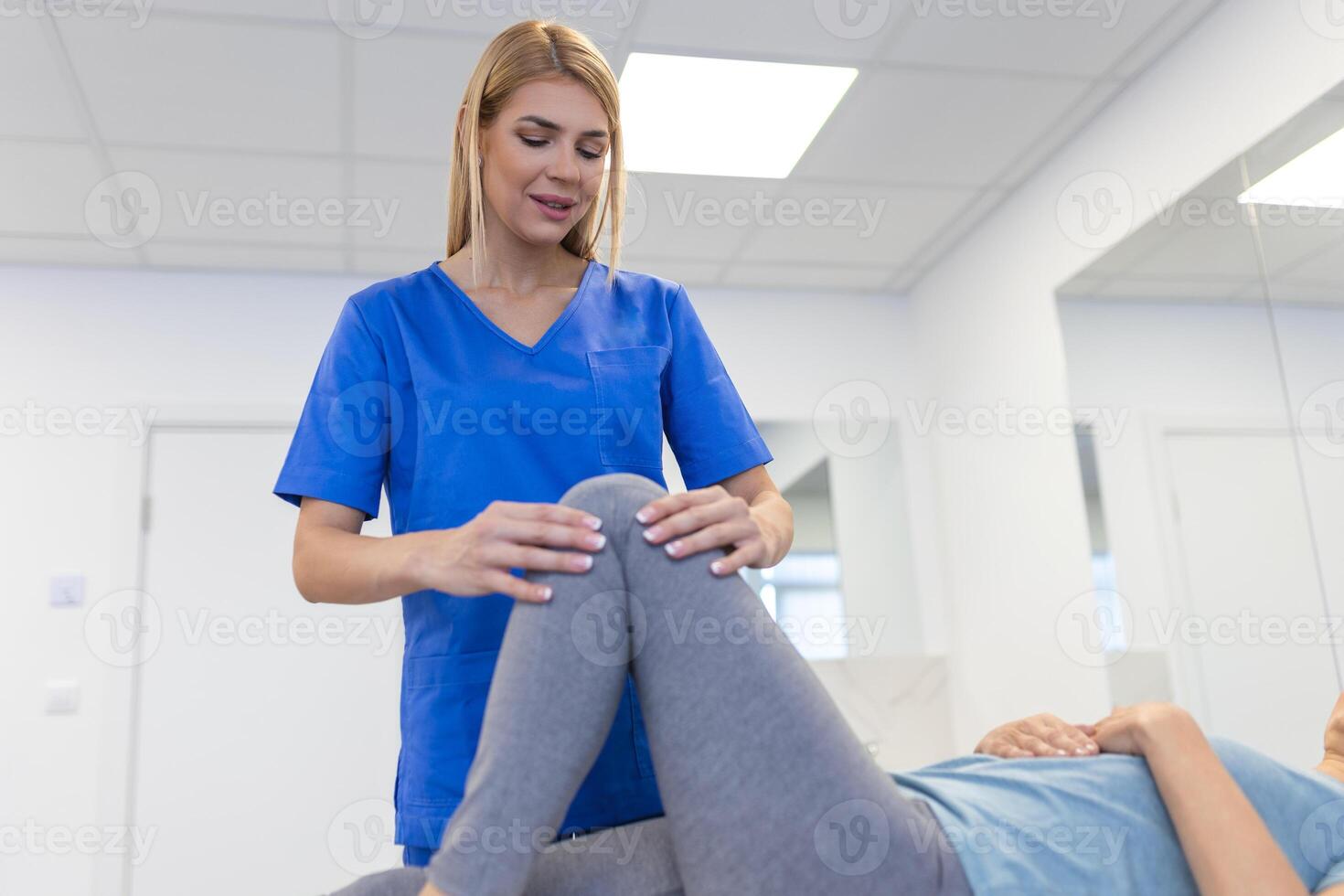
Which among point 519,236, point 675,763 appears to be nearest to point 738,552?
point 675,763

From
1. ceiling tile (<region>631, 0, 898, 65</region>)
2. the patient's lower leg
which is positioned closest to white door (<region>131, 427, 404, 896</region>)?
ceiling tile (<region>631, 0, 898, 65</region>)

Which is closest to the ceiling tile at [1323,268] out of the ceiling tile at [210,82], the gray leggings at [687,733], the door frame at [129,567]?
the gray leggings at [687,733]

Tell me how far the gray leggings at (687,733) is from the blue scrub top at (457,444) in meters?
0.12

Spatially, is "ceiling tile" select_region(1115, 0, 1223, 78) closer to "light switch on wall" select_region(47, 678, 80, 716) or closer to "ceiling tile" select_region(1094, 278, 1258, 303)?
"ceiling tile" select_region(1094, 278, 1258, 303)

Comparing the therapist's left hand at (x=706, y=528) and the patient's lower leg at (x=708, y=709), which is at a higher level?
the therapist's left hand at (x=706, y=528)

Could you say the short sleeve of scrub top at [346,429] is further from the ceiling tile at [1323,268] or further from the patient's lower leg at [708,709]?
the ceiling tile at [1323,268]

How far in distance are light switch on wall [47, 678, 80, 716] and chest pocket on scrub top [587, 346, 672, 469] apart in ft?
10.9

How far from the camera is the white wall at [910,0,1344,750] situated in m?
2.81

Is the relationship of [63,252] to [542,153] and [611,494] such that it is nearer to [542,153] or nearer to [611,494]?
[542,153]

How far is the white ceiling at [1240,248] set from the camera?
2.50 meters

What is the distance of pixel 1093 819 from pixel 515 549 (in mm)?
733

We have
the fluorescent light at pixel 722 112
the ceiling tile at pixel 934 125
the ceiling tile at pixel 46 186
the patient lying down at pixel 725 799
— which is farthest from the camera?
the ceiling tile at pixel 46 186

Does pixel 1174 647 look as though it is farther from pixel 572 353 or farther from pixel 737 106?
pixel 572 353

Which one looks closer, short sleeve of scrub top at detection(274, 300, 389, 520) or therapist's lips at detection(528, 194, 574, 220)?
short sleeve of scrub top at detection(274, 300, 389, 520)
